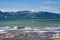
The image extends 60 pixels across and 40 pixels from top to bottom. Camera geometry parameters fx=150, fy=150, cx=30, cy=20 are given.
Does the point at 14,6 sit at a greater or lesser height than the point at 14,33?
greater

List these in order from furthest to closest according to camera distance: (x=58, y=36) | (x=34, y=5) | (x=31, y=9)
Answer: (x=34, y=5) → (x=31, y=9) → (x=58, y=36)

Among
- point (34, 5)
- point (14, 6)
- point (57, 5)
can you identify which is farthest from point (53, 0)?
point (14, 6)

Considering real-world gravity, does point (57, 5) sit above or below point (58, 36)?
above

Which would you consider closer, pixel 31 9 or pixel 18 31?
pixel 18 31

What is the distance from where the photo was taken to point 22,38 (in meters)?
2.32

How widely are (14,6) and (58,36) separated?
→ 2289 mm

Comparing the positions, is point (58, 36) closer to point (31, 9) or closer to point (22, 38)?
point (22, 38)

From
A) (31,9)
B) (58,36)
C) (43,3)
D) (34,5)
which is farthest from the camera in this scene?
(43,3)

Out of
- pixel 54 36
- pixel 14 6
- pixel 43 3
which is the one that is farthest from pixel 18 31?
pixel 43 3

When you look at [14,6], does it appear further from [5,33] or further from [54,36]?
[54,36]

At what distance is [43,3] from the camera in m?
4.79

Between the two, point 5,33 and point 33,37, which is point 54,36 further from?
point 5,33

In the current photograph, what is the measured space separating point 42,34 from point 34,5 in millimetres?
2257

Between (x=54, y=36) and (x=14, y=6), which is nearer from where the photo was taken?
(x=54, y=36)
